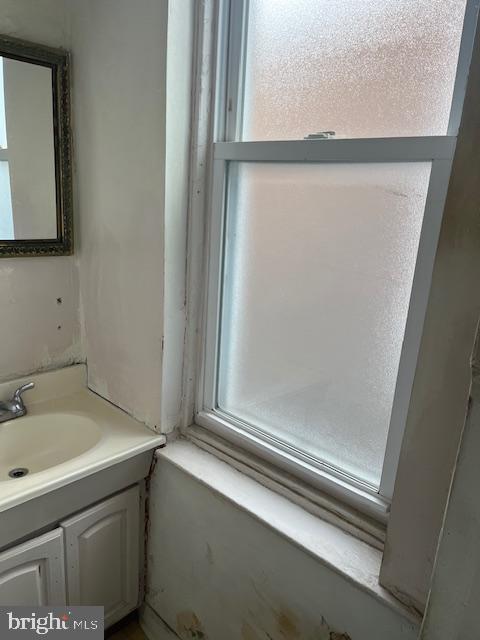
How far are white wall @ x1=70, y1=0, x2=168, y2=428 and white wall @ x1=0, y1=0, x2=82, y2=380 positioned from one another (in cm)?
6

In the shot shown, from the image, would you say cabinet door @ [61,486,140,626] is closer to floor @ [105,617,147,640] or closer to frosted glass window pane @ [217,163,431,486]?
floor @ [105,617,147,640]

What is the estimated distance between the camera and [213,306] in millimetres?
1253

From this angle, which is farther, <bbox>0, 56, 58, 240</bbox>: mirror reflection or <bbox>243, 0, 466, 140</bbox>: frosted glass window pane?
<bbox>0, 56, 58, 240</bbox>: mirror reflection

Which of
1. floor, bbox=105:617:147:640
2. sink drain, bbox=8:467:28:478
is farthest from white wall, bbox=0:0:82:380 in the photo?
floor, bbox=105:617:147:640

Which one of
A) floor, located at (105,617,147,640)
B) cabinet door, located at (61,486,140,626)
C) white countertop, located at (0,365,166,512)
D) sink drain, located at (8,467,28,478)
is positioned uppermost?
white countertop, located at (0,365,166,512)

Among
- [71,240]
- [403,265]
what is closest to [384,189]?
[403,265]

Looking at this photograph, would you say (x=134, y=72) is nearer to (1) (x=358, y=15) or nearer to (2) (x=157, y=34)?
(2) (x=157, y=34)

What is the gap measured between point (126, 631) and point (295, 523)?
0.86 meters

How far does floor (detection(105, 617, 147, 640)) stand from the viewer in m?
1.45

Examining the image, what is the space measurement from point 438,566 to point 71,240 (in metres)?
1.30

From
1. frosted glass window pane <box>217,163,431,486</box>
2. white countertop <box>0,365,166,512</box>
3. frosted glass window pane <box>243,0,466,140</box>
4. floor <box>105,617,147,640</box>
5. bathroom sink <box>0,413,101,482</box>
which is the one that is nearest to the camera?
frosted glass window pane <box>243,0,466,140</box>

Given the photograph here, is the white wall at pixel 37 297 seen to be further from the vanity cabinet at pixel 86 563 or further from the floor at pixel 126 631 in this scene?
the floor at pixel 126 631

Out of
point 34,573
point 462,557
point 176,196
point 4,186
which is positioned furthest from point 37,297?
point 462,557

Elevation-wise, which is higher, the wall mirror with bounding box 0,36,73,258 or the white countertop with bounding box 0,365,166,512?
the wall mirror with bounding box 0,36,73,258
